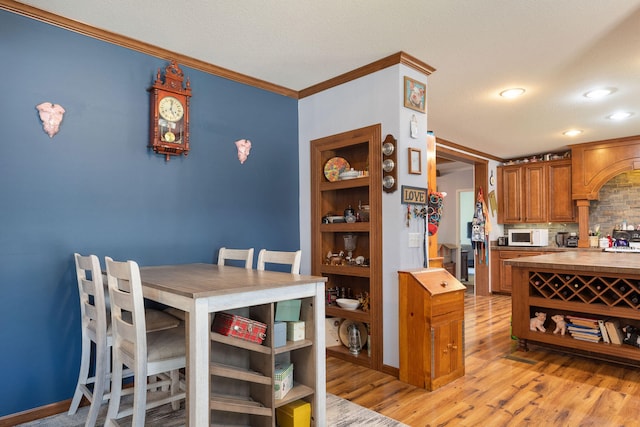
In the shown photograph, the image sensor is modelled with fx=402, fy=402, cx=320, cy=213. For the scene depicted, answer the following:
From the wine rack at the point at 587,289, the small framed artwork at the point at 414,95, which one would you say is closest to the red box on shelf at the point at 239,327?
the small framed artwork at the point at 414,95

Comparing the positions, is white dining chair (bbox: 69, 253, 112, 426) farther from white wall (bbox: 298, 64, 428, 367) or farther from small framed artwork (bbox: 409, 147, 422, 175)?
small framed artwork (bbox: 409, 147, 422, 175)

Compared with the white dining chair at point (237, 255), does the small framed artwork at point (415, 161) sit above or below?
above

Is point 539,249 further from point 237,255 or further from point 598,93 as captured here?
point 237,255

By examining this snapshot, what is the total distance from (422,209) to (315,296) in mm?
1510

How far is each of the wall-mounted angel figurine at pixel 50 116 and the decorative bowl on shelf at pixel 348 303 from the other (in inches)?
98.5

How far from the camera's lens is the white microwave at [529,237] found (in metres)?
6.70

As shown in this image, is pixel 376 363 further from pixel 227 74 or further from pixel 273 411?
pixel 227 74

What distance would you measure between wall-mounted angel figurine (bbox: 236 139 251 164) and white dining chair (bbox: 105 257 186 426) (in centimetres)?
172

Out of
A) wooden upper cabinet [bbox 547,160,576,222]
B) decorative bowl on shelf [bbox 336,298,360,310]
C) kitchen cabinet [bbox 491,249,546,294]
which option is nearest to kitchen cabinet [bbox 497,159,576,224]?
wooden upper cabinet [bbox 547,160,576,222]

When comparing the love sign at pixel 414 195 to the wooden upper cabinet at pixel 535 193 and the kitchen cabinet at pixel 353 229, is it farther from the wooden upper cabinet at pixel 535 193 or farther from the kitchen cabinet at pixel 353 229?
the wooden upper cabinet at pixel 535 193

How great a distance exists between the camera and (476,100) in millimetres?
4168

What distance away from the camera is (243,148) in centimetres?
354

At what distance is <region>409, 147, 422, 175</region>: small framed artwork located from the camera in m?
3.21

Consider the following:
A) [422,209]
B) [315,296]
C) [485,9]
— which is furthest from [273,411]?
[485,9]
